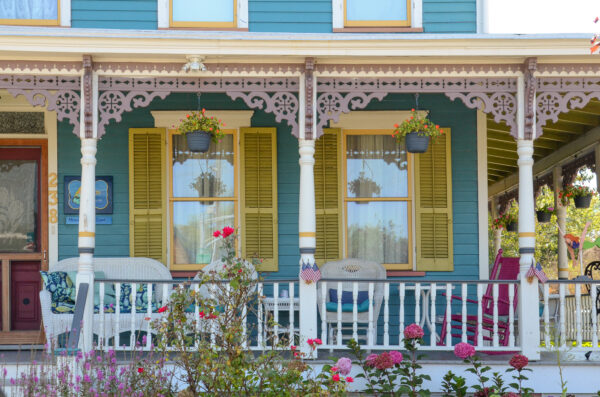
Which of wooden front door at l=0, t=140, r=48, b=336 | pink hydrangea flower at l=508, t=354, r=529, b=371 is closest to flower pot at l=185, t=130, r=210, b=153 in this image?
wooden front door at l=0, t=140, r=48, b=336

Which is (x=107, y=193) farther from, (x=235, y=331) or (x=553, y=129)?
(x=553, y=129)

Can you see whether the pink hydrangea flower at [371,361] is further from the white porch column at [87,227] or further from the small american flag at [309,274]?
the white porch column at [87,227]

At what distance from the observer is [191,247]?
866 centimetres

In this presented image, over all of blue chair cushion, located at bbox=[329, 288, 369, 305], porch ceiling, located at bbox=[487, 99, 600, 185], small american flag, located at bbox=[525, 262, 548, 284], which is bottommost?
blue chair cushion, located at bbox=[329, 288, 369, 305]

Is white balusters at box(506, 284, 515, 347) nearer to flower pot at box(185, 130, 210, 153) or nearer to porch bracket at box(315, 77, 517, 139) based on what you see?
porch bracket at box(315, 77, 517, 139)

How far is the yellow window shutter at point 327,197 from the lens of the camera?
8641mm

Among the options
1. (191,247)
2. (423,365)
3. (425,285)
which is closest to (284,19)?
(191,247)

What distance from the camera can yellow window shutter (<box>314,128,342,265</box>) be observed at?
28.3 ft

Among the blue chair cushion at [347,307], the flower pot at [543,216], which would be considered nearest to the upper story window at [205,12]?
the blue chair cushion at [347,307]

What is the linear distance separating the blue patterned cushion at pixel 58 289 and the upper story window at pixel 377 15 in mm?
3799

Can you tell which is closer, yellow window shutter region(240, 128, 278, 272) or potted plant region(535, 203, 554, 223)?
yellow window shutter region(240, 128, 278, 272)

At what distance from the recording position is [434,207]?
28.3ft

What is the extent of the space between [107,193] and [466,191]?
388 cm

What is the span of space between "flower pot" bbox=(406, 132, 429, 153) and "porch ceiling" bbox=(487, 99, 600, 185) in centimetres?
230
